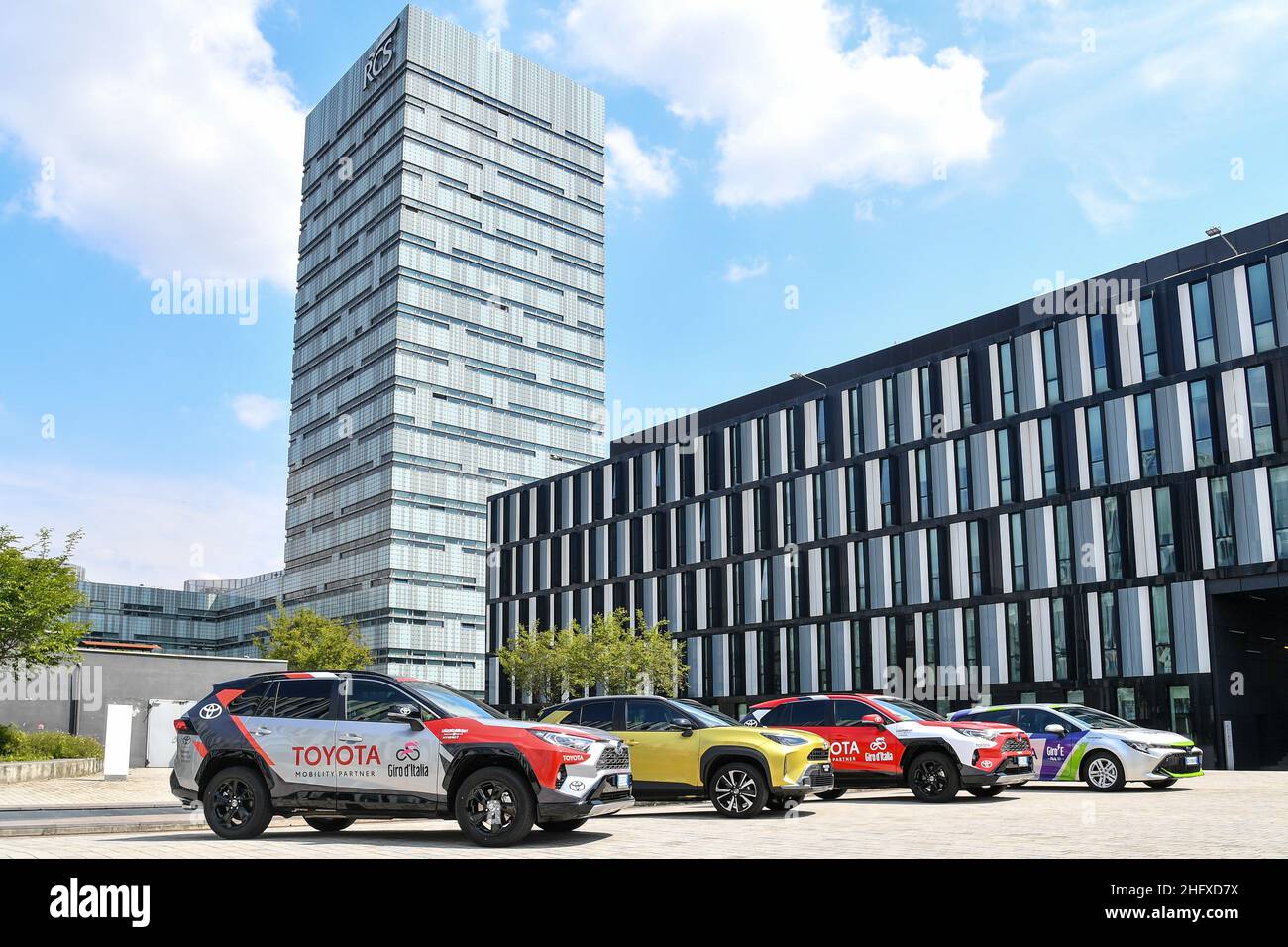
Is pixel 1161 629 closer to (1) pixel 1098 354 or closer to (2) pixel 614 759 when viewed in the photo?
(1) pixel 1098 354

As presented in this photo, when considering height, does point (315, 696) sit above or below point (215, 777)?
above

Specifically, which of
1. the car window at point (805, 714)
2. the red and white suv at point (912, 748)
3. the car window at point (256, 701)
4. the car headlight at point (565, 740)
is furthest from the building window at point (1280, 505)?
the car window at point (256, 701)

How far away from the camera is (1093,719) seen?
2209 centimetres

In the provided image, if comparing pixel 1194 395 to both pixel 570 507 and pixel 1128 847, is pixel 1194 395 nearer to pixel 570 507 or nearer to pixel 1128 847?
pixel 1128 847

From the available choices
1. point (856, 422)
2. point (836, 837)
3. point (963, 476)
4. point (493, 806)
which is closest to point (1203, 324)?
point (963, 476)

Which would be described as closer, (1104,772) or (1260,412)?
(1104,772)

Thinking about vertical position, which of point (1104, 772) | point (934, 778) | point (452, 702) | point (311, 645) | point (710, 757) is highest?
point (311, 645)

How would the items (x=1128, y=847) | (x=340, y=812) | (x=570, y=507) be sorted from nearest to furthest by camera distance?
(x=1128, y=847), (x=340, y=812), (x=570, y=507)

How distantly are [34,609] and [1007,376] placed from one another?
36051 millimetres

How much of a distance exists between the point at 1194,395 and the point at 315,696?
36.1 m

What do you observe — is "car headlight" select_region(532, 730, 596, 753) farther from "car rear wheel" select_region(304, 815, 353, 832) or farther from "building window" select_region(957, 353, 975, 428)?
"building window" select_region(957, 353, 975, 428)

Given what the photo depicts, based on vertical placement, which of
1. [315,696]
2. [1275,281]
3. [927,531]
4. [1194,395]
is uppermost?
[1275,281]

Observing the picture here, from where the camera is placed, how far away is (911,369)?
49.5m
